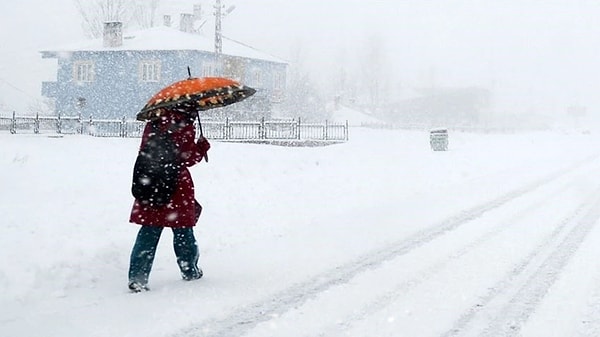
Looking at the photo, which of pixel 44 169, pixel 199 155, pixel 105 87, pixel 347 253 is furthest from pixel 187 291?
pixel 105 87

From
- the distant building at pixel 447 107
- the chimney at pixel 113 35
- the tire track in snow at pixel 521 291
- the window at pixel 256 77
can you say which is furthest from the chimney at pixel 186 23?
the tire track in snow at pixel 521 291

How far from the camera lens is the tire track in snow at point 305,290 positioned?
4656 mm

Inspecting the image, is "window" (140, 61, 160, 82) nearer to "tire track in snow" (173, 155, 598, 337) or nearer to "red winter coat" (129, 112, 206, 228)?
"tire track in snow" (173, 155, 598, 337)

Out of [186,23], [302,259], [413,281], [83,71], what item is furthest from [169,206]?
[186,23]

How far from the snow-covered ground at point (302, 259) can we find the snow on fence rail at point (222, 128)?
15455 mm

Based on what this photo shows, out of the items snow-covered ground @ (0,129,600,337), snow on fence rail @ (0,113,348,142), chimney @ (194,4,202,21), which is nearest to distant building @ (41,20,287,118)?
chimney @ (194,4,202,21)

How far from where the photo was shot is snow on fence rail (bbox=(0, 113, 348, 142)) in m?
29.7

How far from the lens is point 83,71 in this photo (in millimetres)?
46531

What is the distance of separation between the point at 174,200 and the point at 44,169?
7438 mm

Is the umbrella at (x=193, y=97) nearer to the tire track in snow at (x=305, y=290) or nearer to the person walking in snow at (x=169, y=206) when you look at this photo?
the person walking in snow at (x=169, y=206)

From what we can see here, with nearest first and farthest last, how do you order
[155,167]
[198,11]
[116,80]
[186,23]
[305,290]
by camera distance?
[155,167] → [305,290] → [116,80] → [186,23] → [198,11]

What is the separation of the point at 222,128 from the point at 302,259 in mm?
23304

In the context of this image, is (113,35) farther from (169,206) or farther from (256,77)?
(169,206)

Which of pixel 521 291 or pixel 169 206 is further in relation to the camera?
pixel 521 291
